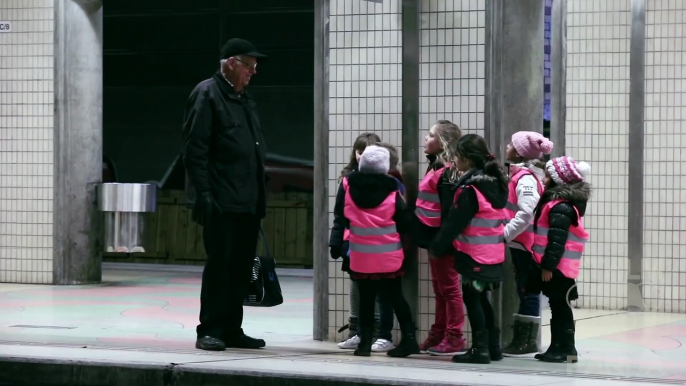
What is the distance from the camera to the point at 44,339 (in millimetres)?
9039

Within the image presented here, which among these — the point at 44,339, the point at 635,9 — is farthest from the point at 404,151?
the point at 635,9

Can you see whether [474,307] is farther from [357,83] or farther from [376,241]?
[357,83]

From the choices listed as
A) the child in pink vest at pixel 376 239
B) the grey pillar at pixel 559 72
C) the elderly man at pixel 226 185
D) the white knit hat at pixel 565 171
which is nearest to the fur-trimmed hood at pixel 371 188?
the child in pink vest at pixel 376 239

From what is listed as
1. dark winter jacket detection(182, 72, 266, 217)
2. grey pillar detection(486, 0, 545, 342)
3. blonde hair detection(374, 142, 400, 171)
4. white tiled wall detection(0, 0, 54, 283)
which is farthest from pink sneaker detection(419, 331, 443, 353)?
white tiled wall detection(0, 0, 54, 283)

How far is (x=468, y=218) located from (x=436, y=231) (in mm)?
474

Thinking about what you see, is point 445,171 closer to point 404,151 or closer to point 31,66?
point 404,151

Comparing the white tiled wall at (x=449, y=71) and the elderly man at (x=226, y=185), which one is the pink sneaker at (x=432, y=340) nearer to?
the white tiled wall at (x=449, y=71)

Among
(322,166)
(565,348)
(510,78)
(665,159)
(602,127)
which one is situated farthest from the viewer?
(602,127)

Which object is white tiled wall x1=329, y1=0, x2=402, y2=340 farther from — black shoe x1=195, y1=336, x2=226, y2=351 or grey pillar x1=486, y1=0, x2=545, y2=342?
black shoe x1=195, y1=336, x2=226, y2=351

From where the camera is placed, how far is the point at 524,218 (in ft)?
27.3

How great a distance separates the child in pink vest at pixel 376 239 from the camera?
818 cm

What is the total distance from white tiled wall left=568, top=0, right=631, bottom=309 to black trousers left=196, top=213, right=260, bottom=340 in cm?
452

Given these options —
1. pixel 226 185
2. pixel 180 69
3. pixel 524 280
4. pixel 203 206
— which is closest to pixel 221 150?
pixel 226 185

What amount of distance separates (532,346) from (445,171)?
1.42m
